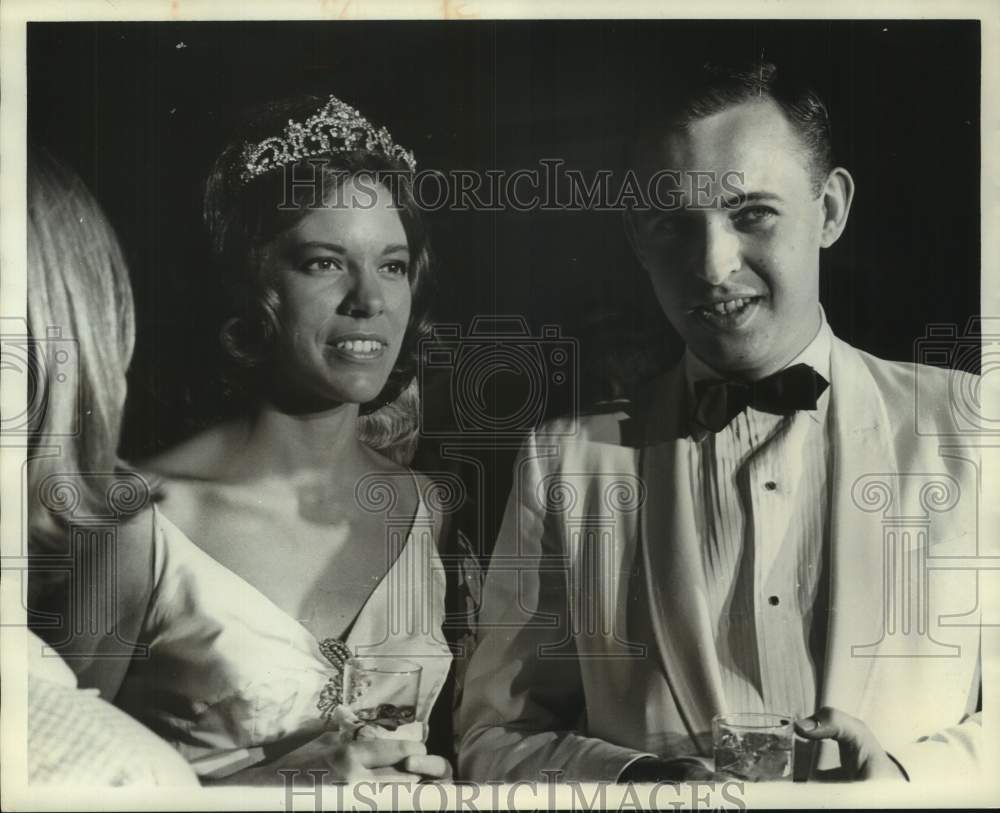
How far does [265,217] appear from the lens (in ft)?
7.70

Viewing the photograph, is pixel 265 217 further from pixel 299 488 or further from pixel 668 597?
pixel 668 597

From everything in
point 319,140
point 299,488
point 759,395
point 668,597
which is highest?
point 319,140

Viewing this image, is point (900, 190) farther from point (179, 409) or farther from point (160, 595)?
point (160, 595)

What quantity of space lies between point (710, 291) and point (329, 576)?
108 cm

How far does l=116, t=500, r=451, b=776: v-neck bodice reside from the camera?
2.35 m

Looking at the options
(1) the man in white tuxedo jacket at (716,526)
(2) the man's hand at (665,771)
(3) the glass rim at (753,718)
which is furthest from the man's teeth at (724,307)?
(2) the man's hand at (665,771)

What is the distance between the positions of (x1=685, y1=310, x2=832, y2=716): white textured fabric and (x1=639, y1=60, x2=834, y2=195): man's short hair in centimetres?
53

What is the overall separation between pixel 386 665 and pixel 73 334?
1.04m

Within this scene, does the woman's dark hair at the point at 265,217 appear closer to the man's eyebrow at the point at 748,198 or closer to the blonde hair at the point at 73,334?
the blonde hair at the point at 73,334

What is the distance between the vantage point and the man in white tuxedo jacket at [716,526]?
2365 mm

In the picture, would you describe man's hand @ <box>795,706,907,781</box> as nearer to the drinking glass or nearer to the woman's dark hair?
the drinking glass

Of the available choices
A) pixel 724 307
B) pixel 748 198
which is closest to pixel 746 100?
pixel 748 198

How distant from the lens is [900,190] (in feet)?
7.91

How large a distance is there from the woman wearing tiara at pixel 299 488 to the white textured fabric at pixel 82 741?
0.17 feet
